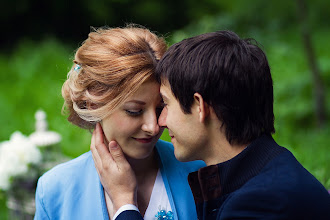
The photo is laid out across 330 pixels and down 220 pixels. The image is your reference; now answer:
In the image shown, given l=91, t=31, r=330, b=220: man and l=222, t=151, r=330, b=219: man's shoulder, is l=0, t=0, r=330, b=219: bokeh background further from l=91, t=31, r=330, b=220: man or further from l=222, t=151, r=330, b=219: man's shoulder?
l=222, t=151, r=330, b=219: man's shoulder

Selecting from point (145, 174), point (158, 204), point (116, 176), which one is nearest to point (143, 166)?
point (145, 174)

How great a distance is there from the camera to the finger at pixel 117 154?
8.01 ft

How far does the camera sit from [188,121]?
2.16m

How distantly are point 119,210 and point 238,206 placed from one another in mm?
673

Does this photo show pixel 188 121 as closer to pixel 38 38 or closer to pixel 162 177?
pixel 162 177

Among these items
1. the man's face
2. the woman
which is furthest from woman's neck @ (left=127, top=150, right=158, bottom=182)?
the man's face

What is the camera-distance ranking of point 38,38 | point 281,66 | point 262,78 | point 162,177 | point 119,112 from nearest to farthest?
point 262,78
point 119,112
point 162,177
point 281,66
point 38,38

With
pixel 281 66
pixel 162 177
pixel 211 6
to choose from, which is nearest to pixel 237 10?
pixel 281 66

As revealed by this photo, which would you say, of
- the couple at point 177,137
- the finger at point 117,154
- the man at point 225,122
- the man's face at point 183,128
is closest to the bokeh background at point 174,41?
the couple at point 177,137

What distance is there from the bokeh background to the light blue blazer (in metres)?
0.74

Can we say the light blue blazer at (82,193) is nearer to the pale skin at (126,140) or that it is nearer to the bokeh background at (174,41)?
the pale skin at (126,140)

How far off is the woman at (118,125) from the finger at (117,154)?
37 mm

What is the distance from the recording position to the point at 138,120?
241 cm

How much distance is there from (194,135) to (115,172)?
0.51 m
